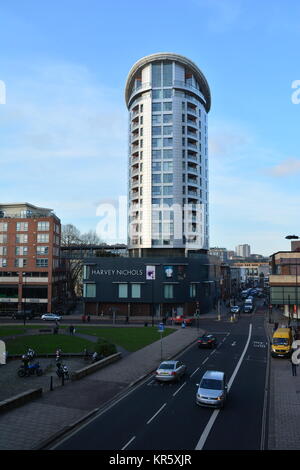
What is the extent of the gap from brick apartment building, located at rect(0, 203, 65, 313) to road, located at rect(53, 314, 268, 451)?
2187 inches

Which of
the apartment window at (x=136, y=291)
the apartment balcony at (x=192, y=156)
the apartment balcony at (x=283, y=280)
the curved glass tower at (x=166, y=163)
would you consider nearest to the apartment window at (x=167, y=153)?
the curved glass tower at (x=166, y=163)

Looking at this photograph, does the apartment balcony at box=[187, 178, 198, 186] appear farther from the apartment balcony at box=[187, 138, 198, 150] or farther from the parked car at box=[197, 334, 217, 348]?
the parked car at box=[197, 334, 217, 348]

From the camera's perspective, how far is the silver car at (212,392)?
21.0 m

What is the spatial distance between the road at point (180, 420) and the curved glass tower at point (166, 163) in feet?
162

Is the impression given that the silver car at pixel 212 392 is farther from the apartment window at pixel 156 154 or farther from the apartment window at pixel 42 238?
the apartment window at pixel 42 238

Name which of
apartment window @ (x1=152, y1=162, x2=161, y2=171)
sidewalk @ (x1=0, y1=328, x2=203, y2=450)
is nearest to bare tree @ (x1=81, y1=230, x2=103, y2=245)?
apartment window @ (x1=152, y1=162, x2=161, y2=171)

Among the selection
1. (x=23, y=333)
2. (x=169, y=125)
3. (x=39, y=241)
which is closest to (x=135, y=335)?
(x=23, y=333)

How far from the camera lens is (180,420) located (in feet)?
63.2

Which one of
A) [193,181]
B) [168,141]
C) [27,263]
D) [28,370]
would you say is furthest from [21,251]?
[28,370]

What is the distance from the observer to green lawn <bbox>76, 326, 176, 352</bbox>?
42.8 meters

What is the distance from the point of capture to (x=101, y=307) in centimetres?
7606
